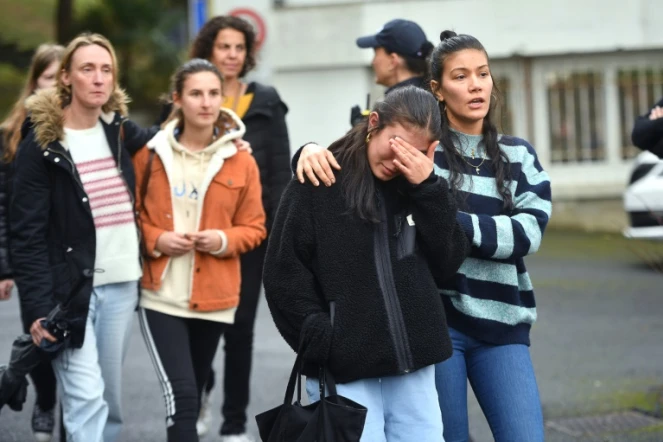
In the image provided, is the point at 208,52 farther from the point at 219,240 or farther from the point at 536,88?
the point at 536,88

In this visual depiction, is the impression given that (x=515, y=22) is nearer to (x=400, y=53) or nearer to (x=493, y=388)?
(x=400, y=53)

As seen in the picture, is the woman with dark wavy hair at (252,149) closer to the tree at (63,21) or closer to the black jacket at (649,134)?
the black jacket at (649,134)

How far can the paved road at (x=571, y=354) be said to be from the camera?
735 cm

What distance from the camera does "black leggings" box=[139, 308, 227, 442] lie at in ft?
17.1

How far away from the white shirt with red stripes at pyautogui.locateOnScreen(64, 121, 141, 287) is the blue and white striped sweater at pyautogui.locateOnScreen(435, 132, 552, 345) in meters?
1.65

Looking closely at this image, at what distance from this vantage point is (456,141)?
439cm

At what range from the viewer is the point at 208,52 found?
6664mm

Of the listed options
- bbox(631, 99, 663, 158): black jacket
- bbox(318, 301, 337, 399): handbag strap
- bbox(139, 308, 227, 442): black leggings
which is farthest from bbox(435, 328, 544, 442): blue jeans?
bbox(631, 99, 663, 158): black jacket

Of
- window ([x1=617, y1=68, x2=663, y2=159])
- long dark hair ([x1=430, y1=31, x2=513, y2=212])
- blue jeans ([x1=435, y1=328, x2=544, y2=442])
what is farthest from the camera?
window ([x1=617, y1=68, x2=663, y2=159])

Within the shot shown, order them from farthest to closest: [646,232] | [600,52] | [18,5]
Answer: [18,5]
[600,52]
[646,232]

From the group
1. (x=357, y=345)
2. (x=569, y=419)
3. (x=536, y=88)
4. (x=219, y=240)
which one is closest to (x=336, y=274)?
(x=357, y=345)

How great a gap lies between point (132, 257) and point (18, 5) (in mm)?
24876

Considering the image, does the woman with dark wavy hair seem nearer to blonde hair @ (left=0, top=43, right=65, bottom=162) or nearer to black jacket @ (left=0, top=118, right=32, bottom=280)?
blonde hair @ (left=0, top=43, right=65, bottom=162)

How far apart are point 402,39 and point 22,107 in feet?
6.88
